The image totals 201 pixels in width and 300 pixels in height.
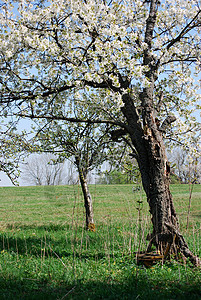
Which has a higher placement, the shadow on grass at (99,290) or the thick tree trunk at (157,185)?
the thick tree trunk at (157,185)

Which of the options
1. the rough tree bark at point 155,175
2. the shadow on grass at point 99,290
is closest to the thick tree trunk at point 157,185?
the rough tree bark at point 155,175

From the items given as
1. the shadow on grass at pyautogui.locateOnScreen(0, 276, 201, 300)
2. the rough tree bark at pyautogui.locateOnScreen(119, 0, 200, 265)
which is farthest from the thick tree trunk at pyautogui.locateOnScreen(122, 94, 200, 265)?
the shadow on grass at pyautogui.locateOnScreen(0, 276, 201, 300)

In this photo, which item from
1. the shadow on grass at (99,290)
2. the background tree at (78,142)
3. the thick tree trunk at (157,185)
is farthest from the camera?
the background tree at (78,142)

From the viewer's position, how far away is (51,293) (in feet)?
12.5

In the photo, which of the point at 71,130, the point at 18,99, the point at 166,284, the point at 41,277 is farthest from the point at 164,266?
the point at 71,130

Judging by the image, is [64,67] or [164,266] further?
[64,67]

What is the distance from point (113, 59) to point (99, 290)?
429 centimetres

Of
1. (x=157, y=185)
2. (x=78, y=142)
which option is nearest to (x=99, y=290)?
(x=157, y=185)

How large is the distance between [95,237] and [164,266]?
9.69 ft

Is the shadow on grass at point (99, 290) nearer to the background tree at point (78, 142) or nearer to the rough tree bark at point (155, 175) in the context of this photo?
the rough tree bark at point (155, 175)

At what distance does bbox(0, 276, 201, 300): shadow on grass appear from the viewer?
146 inches

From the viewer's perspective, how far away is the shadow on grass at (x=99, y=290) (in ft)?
12.2

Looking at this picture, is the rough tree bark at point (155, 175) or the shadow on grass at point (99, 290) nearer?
the shadow on grass at point (99, 290)

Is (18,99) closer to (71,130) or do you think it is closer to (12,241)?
(71,130)
